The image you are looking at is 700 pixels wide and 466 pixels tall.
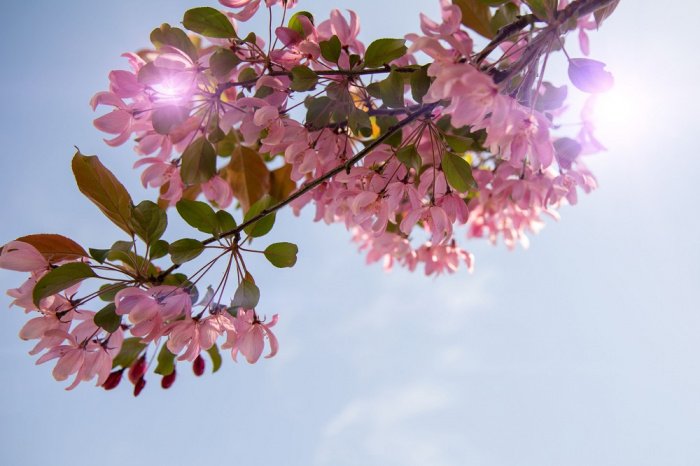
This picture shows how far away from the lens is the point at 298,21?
1.05m

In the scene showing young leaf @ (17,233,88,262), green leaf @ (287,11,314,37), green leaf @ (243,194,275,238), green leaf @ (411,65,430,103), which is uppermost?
green leaf @ (287,11,314,37)

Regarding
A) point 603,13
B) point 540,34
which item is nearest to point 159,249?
point 540,34

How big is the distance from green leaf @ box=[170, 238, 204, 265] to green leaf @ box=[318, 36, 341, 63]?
42 centimetres

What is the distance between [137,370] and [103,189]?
0.45m

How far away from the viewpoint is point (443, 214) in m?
1.04

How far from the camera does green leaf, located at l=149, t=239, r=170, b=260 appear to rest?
1.00 metres

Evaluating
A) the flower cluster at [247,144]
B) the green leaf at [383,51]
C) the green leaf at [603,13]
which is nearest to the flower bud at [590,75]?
the flower cluster at [247,144]

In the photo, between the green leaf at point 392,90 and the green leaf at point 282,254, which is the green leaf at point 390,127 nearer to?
the green leaf at point 392,90

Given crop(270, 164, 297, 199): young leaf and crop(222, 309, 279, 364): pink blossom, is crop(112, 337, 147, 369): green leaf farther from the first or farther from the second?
crop(270, 164, 297, 199): young leaf

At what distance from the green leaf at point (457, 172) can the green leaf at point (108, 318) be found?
0.65 metres

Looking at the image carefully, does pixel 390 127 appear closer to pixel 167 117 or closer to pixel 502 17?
pixel 502 17

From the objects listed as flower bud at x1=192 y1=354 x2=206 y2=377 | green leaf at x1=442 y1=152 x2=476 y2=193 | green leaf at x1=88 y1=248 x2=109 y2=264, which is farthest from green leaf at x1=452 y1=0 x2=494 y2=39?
flower bud at x1=192 y1=354 x2=206 y2=377

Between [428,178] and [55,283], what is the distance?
711mm

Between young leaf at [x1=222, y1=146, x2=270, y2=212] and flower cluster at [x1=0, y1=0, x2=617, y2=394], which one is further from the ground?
young leaf at [x1=222, y1=146, x2=270, y2=212]
